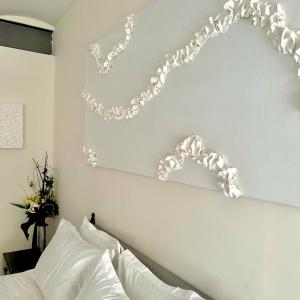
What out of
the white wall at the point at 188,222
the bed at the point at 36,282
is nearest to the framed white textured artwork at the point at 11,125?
the white wall at the point at 188,222

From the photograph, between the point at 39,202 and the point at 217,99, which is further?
the point at 39,202

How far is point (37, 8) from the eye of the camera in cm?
254

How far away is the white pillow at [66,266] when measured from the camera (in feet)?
4.49

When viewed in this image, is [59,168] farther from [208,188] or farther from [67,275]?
[208,188]

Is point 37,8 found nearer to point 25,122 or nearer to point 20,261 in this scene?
point 25,122

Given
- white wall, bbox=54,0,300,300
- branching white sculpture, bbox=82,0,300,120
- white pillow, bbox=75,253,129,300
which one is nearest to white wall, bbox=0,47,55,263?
white wall, bbox=54,0,300,300

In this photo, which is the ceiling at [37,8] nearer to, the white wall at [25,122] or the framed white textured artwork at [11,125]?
the white wall at [25,122]

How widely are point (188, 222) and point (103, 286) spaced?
46cm

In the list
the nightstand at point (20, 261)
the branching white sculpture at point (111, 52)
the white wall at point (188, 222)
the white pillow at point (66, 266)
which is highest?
the branching white sculpture at point (111, 52)

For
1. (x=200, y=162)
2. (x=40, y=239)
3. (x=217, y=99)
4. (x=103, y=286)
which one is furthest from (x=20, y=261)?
(x=217, y=99)

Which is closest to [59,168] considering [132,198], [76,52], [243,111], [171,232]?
[76,52]

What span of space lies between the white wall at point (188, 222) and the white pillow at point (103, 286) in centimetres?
25

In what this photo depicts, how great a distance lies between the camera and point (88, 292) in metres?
1.21

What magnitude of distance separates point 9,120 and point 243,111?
240 cm
